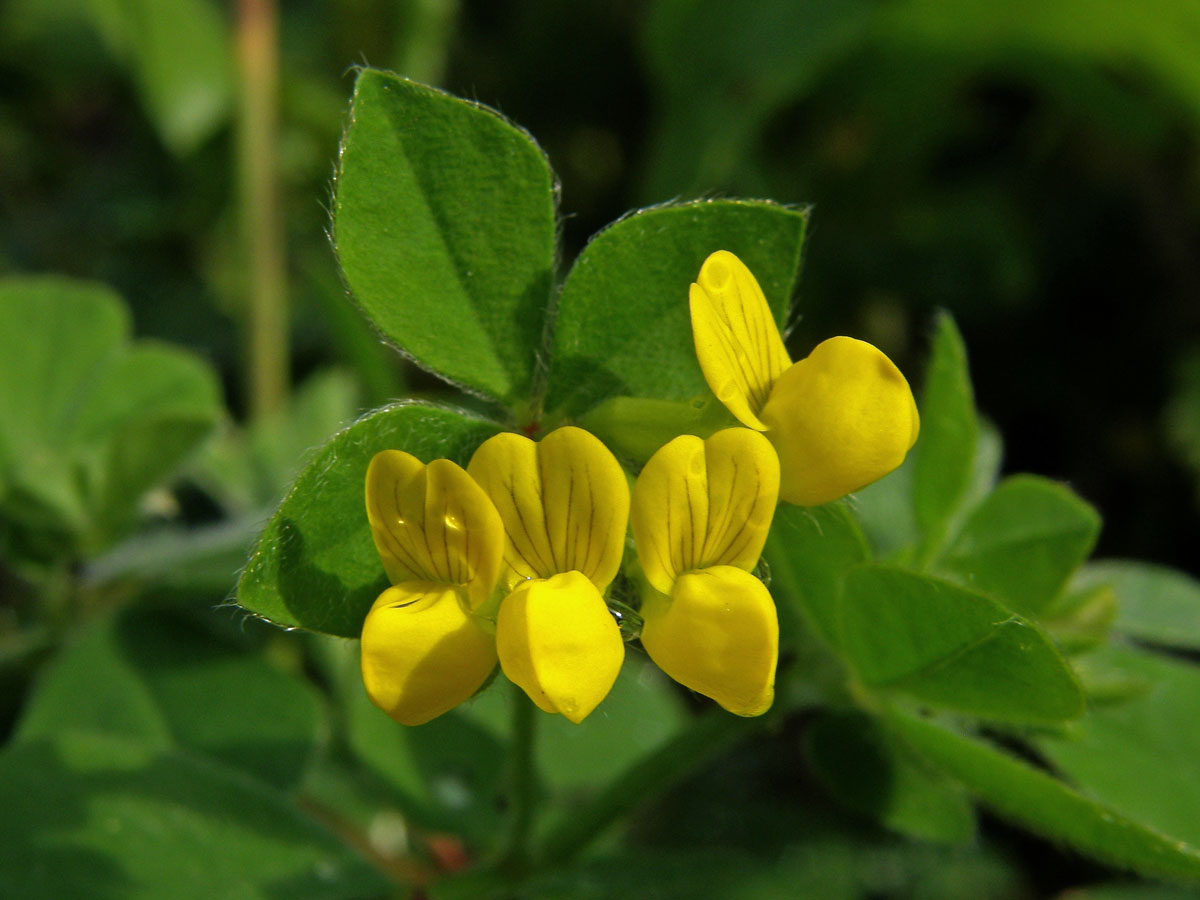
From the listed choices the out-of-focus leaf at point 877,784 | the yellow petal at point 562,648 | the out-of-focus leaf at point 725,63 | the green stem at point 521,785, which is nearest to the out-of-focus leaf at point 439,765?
the green stem at point 521,785

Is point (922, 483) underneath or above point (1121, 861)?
above

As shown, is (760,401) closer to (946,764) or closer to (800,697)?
(946,764)

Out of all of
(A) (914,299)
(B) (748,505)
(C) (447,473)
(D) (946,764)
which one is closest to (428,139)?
(C) (447,473)

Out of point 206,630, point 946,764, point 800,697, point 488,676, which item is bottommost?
point 206,630

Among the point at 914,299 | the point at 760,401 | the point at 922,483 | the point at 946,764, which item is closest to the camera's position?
the point at 760,401

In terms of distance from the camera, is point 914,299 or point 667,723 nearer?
point 667,723

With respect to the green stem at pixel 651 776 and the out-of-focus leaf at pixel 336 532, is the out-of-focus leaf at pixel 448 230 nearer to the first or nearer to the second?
the out-of-focus leaf at pixel 336 532
